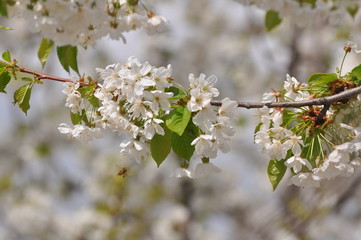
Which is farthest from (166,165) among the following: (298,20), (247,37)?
(298,20)

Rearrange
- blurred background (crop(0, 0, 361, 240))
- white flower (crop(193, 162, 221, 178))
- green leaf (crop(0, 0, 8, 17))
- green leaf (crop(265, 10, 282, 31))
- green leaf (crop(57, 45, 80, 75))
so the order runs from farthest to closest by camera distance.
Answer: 1. blurred background (crop(0, 0, 361, 240))
2. green leaf (crop(265, 10, 282, 31))
3. green leaf (crop(57, 45, 80, 75))
4. white flower (crop(193, 162, 221, 178))
5. green leaf (crop(0, 0, 8, 17))

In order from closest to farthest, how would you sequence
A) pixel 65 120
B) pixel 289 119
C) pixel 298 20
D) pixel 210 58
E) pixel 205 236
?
pixel 289 119
pixel 298 20
pixel 205 236
pixel 210 58
pixel 65 120

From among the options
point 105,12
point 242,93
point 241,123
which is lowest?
point 105,12

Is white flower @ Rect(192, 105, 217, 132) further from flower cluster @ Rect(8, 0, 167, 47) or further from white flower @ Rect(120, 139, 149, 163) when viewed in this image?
flower cluster @ Rect(8, 0, 167, 47)

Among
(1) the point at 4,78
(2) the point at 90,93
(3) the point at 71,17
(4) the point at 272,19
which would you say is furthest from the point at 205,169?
(4) the point at 272,19

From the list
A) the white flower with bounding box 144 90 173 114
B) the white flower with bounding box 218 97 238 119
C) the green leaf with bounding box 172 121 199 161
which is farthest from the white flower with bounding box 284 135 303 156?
the white flower with bounding box 144 90 173 114

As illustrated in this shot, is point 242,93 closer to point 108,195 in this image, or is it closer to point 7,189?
point 108,195
